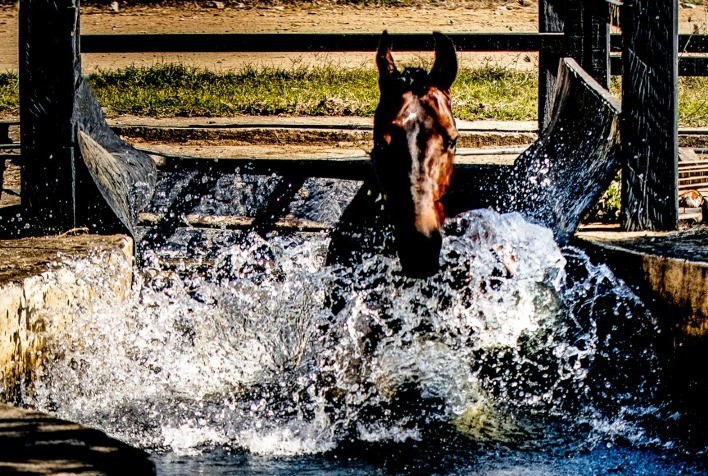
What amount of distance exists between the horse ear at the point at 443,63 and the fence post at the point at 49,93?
1928 millimetres

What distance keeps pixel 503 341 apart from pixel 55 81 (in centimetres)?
269

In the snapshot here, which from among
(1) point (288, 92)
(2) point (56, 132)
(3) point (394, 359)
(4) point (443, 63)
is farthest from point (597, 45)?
(1) point (288, 92)

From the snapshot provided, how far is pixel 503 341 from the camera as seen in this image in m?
5.30

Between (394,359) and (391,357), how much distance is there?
0.07 ft

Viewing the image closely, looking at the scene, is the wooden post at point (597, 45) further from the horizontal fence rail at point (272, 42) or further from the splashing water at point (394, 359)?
the splashing water at point (394, 359)

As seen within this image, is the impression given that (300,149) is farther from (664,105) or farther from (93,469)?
(93,469)

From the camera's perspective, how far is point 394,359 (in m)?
5.12

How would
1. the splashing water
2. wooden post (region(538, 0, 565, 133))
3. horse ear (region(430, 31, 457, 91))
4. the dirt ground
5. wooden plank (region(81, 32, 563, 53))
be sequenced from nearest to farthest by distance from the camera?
1. the splashing water
2. horse ear (region(430, 31, 457, 91))
3. wooden plank (region(81, 32, 563, 53))
4. wooden post (region(538, 0, 565, 133))
5. the dirt ground

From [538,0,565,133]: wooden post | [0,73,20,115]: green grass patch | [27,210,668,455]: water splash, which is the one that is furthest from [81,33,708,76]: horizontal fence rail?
[0,73,20,115]: green grass patch

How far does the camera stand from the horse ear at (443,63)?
4.88 m

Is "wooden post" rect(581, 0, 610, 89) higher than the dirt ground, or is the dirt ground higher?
the dirt ground

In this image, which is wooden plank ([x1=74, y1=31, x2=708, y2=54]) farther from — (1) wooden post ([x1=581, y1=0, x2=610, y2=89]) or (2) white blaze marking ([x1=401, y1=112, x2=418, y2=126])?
(2) white blaze marking ([x1=401, y1=112, x2=418, y2=126])

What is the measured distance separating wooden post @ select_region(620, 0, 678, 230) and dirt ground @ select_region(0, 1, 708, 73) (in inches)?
478

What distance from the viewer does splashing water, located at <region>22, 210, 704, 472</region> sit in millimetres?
4652
